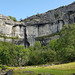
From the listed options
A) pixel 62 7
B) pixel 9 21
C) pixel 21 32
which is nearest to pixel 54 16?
pixel 62 7

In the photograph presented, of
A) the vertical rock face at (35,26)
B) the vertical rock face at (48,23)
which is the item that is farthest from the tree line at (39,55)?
the vertical rock face at (48,23)

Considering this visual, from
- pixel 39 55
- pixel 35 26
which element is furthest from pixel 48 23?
pixel 39 55

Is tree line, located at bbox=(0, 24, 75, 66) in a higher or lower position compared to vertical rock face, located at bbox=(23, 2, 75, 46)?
lower

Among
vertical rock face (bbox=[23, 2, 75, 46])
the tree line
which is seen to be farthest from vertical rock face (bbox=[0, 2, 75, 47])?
the tree line

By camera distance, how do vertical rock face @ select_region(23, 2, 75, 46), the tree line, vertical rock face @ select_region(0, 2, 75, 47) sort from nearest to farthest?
the tree line < vertical rock face @ select_region(0, 2, 75, 47) < vertical rock face @ select_region(23, 2, 75, 46)

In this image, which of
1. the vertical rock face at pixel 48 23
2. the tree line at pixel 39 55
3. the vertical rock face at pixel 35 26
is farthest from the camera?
the vertical rock face at pixel 48 23

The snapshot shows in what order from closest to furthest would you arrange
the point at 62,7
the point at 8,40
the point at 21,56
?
1. the point at 21,56
2. the point at 8,40
3. the point at 62,7

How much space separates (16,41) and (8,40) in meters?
6.69

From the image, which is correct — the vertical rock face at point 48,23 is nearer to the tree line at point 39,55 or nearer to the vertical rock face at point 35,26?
the vertical rock face at point 35,26

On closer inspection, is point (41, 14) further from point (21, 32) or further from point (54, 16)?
point (21, 32)

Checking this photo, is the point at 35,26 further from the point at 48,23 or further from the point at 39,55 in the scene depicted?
the point at 39,55

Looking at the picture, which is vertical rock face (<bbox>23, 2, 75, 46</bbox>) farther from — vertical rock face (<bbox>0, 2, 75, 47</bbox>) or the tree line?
the tree line

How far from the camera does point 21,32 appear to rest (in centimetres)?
10594

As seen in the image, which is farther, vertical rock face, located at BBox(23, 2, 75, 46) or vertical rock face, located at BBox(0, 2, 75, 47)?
vertical rock face, located at BBox(23, 2, 75, 46)
